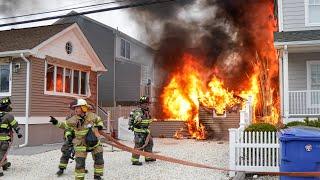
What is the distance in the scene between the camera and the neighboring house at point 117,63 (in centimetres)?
2759

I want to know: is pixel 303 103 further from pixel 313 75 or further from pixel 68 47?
pixel 68 47

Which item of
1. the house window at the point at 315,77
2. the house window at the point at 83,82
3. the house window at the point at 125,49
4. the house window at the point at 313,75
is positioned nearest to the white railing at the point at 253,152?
the house window at the point at 313,75

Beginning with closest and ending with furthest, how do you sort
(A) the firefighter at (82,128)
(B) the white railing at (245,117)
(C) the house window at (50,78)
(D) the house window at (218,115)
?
(A) the firefighter at (82,128) < (B) the white railing at (245,117) < (C) the house window at (50,78) < (D) the house window at (218,115)

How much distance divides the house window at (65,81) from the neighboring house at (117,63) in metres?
6.87

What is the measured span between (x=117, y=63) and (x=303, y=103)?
49.2 ft

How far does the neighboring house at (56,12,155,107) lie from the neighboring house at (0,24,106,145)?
7.70 meters

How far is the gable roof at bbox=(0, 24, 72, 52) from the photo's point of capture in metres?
16.5

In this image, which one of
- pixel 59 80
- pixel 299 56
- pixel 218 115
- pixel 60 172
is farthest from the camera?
pixel 218 115

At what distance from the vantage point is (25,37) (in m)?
17.8

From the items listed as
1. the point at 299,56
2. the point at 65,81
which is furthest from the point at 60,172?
the point at 299,56

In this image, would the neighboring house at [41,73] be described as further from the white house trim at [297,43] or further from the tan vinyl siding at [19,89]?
the white house trim at [297,43]

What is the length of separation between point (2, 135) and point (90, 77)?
10.4m

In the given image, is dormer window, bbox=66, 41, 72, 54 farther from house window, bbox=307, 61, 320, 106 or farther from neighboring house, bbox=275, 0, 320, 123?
house window, bbox=307, 61, 320, 106

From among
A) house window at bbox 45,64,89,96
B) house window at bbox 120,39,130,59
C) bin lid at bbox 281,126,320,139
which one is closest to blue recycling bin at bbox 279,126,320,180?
bin lid at bbox 281,126,320,139
